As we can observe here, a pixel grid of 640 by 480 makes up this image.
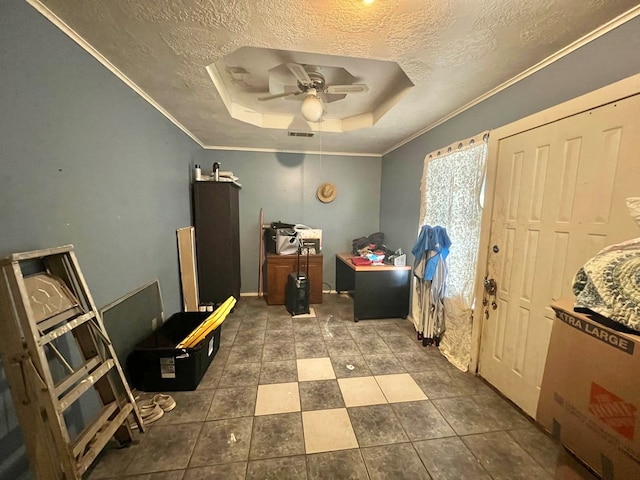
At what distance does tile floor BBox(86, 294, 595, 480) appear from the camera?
1.34m

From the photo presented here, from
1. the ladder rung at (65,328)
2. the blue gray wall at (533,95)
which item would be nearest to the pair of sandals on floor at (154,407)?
the ladder rung at (65,328)

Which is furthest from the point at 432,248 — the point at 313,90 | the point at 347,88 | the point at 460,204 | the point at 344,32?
the point at 344,32

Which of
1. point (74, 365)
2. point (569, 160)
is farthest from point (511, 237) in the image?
point (74, 365)

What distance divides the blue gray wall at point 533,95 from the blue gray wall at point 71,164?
2.83 meters

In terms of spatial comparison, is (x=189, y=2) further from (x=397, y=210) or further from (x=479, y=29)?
(x=397, y=210)

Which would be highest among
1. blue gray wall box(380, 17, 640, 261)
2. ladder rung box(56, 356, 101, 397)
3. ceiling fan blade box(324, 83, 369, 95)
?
ceiling fan blade box(324, 83, 369, 95)

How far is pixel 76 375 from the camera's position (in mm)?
1135

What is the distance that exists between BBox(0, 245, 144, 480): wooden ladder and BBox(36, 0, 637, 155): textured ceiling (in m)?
1.22

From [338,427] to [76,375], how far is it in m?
1.47

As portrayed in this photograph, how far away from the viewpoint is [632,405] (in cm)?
72

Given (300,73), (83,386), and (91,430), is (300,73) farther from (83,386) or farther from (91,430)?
(91,430)

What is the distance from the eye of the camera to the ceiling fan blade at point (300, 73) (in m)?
1.81

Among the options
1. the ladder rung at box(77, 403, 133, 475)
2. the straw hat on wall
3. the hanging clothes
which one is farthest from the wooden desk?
the ladder rung at box(77, 403, 133, 475)

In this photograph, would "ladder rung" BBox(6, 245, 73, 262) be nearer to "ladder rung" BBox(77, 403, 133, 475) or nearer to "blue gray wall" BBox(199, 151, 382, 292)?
"ladder rung" BBox(77, 403, 133, 475)
